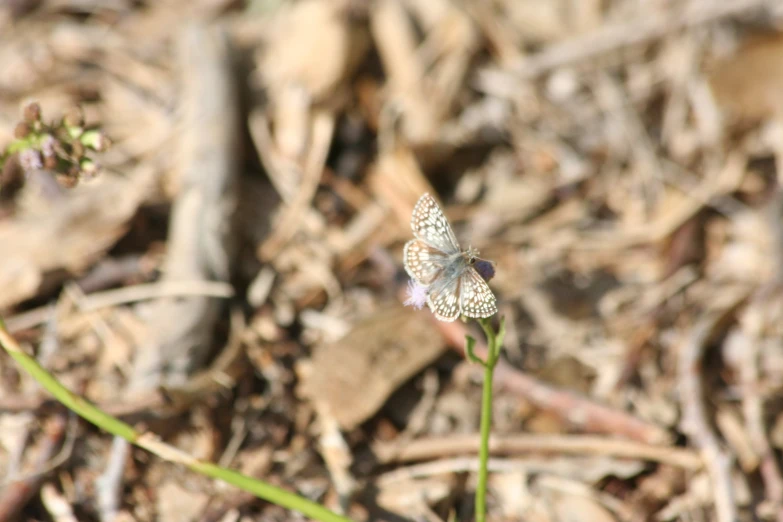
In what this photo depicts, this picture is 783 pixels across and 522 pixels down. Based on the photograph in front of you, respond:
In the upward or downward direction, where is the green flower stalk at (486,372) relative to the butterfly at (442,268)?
downward

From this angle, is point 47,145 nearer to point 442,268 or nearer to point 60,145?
point 60,145

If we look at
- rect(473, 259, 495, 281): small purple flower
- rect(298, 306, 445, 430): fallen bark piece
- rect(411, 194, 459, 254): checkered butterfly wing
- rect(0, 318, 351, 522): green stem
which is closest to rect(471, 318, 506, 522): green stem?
rect(473, 259, 495, 281): small purple flower

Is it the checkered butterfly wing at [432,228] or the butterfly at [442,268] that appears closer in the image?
the butterfly at [442,268]

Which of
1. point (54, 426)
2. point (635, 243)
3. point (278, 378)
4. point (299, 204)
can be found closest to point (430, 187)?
point (299, 204)

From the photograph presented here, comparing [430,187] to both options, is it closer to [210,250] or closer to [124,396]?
[210,250]

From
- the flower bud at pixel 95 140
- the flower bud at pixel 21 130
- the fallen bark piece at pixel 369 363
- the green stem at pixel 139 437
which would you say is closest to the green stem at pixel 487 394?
the green stem at pixel 139 437

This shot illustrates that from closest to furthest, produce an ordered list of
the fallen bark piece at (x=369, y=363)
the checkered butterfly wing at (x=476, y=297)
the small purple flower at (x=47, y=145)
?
1. the checkered butterfly wing at (x=476, y=297)
2. the small purple flower at (x=47, y=145)
3. the fallen bark piece at (x=369, y=363)

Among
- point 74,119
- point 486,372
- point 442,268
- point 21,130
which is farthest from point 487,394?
point 21,130

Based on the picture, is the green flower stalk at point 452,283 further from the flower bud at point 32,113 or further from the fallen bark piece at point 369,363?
the flower bud at point 32,113
